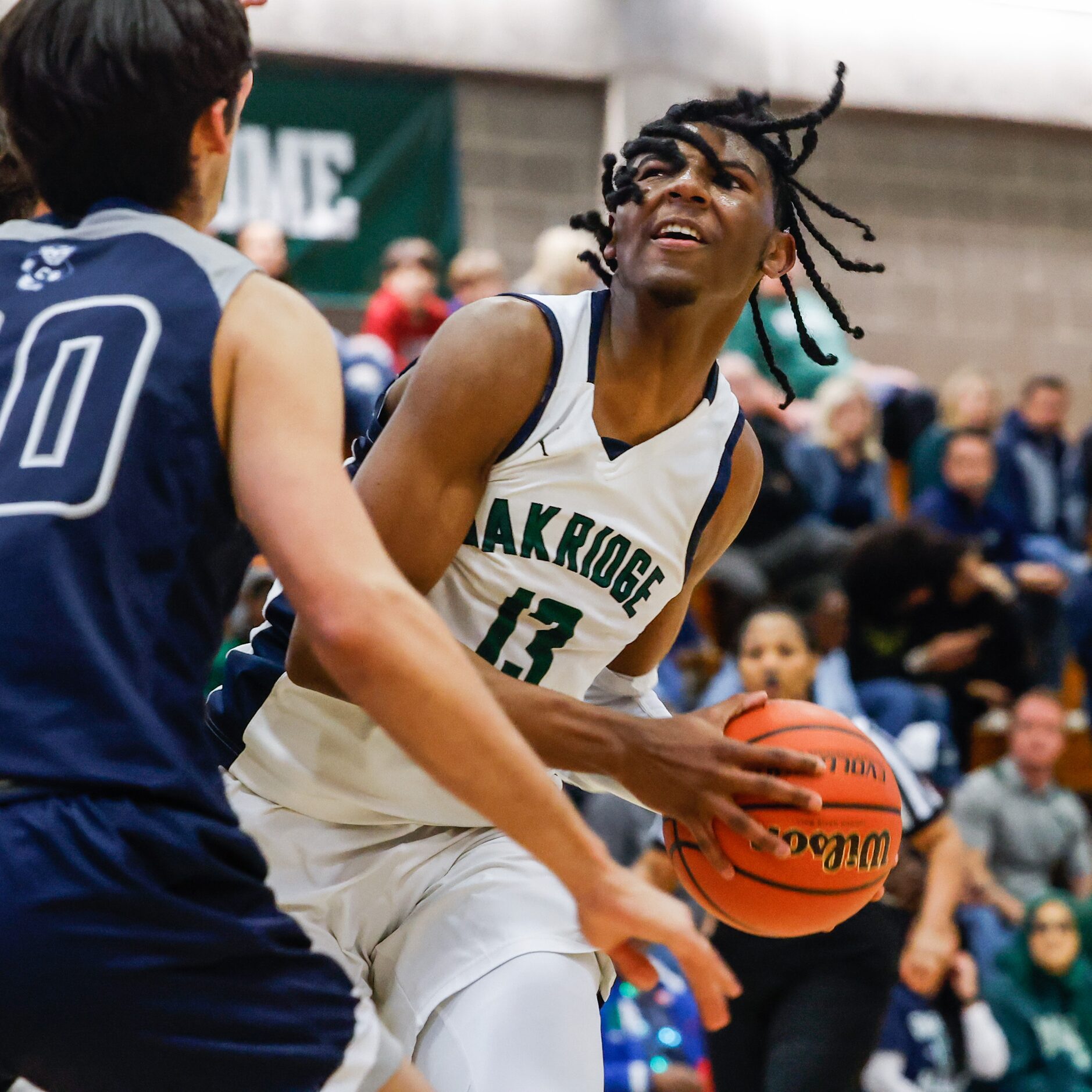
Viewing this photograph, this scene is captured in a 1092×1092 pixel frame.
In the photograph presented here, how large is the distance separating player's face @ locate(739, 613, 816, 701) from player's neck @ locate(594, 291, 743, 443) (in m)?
2.96

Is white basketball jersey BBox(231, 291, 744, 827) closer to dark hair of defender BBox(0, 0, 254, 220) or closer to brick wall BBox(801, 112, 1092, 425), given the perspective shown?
dark hair of defender BBox(0, 0, 254, 220)

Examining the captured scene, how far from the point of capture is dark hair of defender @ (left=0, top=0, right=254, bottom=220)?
6.07 ft

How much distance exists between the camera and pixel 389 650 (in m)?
1.66

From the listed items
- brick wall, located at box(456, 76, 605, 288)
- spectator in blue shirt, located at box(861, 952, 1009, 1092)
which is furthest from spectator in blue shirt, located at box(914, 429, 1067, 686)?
brick wall, located at box(456, 76, 605, 288)

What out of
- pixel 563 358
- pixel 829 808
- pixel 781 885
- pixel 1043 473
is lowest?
pixel 1043 473

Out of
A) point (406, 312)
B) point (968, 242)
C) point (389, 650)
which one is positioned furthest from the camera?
point (968, 242)

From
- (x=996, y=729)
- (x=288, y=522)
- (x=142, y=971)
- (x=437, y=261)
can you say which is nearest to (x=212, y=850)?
(x=142, y=971)

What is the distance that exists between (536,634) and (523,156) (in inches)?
340

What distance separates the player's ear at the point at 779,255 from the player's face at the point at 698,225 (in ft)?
0.13

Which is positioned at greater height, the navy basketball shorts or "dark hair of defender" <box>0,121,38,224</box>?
"dark hair of defender" <box>0,121,38,224</box>

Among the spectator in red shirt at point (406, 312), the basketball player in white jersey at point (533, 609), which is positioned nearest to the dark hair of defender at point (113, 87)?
the basketball player in white jersey at point (533, 609)

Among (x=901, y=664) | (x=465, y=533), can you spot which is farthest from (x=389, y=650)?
(x=901, y=664)

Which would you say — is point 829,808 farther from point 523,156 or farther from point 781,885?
point 523,156

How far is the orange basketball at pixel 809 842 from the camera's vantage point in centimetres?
268
